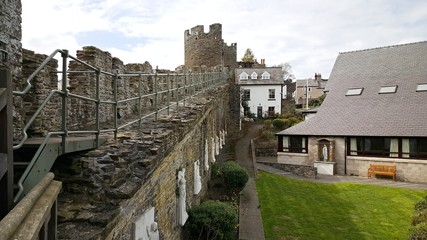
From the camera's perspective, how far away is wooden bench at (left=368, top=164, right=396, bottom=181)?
2420cm

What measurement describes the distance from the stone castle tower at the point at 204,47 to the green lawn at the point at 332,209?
46.8 ft

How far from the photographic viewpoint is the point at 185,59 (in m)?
35.0

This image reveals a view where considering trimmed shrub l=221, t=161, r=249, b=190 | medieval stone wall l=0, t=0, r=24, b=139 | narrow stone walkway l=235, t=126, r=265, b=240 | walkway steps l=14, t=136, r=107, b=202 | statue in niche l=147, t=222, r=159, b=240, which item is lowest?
narrow stone walkway l=235, t=126, r=265, b=240

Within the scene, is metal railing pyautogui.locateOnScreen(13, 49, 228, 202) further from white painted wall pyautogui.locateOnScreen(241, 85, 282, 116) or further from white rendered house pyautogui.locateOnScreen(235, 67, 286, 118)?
white painted wall pyautogui.locateOnScreen(241, 85, 282, 116)

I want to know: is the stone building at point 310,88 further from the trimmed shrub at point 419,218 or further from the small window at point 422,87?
the trimmed shrub at point 419,218

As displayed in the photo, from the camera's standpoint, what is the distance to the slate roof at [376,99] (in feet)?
82.4

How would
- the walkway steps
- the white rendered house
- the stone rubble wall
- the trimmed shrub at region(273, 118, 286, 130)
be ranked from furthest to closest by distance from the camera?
the white rendered house < the trimmed shrub at region(273, 118, 286, 130) < the stone rubble wall < the walkway steps

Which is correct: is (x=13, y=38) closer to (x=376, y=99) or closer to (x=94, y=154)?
(x=94, y=154)

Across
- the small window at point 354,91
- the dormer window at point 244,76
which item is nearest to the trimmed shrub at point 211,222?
the small window at point 354,91

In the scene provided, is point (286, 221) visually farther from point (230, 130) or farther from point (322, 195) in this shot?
point (230, 130)

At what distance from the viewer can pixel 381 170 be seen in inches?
965

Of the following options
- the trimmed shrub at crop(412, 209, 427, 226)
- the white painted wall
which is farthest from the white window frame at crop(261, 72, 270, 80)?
the trimmed shrub at crop(412, 209, 427, 226)

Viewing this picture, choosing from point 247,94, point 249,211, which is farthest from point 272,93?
point 249,211

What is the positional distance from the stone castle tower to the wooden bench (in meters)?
16.6
